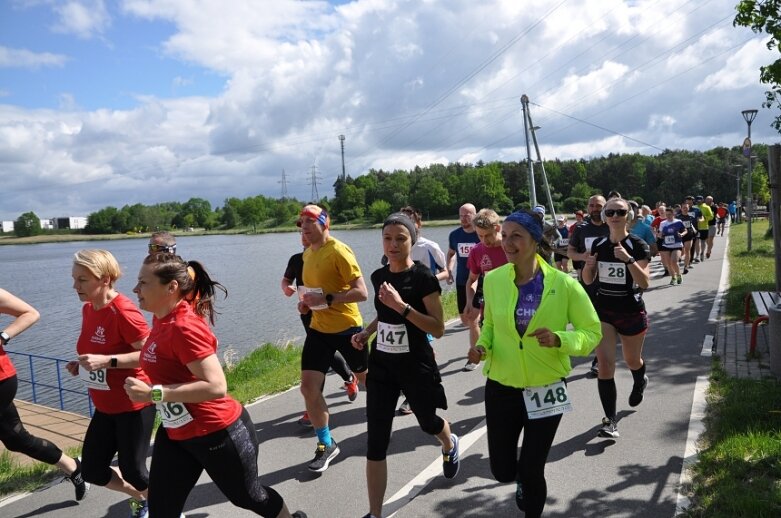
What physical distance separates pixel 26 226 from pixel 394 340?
5624 inches

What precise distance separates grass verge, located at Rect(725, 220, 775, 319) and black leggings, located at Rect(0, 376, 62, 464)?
9.92 metres

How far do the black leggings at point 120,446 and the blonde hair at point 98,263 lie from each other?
3.04ft

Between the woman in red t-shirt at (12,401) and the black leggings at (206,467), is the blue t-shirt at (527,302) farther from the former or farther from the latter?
the woman in red t-shirt at (12,401)

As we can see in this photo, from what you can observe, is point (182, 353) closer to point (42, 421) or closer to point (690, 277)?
point (42, 421)

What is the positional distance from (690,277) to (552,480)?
42.7ft

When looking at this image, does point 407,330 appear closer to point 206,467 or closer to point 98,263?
point 206,467

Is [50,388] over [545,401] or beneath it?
beneath

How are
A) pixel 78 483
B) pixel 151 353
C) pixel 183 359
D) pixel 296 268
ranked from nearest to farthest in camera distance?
pixel 183 359 → pixel 151 353 → pixel 78 483 → pixel 296 268

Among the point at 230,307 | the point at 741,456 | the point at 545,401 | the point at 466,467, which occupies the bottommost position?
the point at 230,307

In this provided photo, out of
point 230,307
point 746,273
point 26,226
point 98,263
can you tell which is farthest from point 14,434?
point 26,226

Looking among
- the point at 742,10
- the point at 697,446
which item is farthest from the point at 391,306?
the point at 742,10

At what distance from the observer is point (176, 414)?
3078mm

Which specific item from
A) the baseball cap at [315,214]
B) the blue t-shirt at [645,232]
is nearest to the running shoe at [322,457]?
the baseball cap at [315,214]

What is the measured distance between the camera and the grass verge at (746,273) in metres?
11.0
